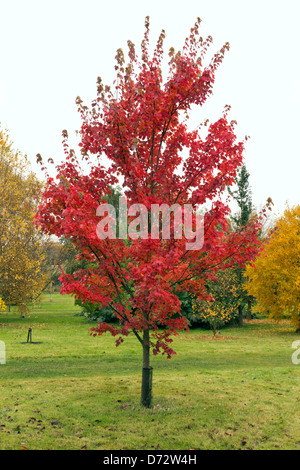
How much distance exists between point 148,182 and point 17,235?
1844 cm

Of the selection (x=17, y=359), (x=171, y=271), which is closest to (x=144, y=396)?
(x=171, y=271)

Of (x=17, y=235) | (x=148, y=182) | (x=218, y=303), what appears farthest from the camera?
(x=17, y=235)

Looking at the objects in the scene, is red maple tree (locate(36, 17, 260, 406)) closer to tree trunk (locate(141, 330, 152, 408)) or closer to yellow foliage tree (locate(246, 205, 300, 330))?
tree trunk (locate(141, 330, 152, 408))

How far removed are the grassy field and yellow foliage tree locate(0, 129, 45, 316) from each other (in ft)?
34.0

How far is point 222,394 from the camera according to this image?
8.16 meters

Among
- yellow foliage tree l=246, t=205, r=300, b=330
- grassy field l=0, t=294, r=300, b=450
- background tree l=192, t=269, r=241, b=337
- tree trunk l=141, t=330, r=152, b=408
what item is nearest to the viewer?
grassy field l=0, t=294, r=300, b=450

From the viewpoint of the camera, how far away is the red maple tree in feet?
21.2

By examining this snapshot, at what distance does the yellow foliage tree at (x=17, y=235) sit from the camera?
22255 mm

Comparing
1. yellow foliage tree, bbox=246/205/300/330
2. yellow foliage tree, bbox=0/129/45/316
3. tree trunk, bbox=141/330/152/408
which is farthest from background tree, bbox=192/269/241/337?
tree trunk, bbox=141/330/152/408

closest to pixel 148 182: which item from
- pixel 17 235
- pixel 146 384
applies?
pixel 146 384

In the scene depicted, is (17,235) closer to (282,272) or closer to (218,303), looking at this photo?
(218,303)

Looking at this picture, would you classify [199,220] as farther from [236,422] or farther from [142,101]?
[236,422]

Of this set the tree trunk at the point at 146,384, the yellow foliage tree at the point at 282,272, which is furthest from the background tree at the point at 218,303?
the tree trunk at the point at 146,384

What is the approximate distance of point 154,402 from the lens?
743 cm
